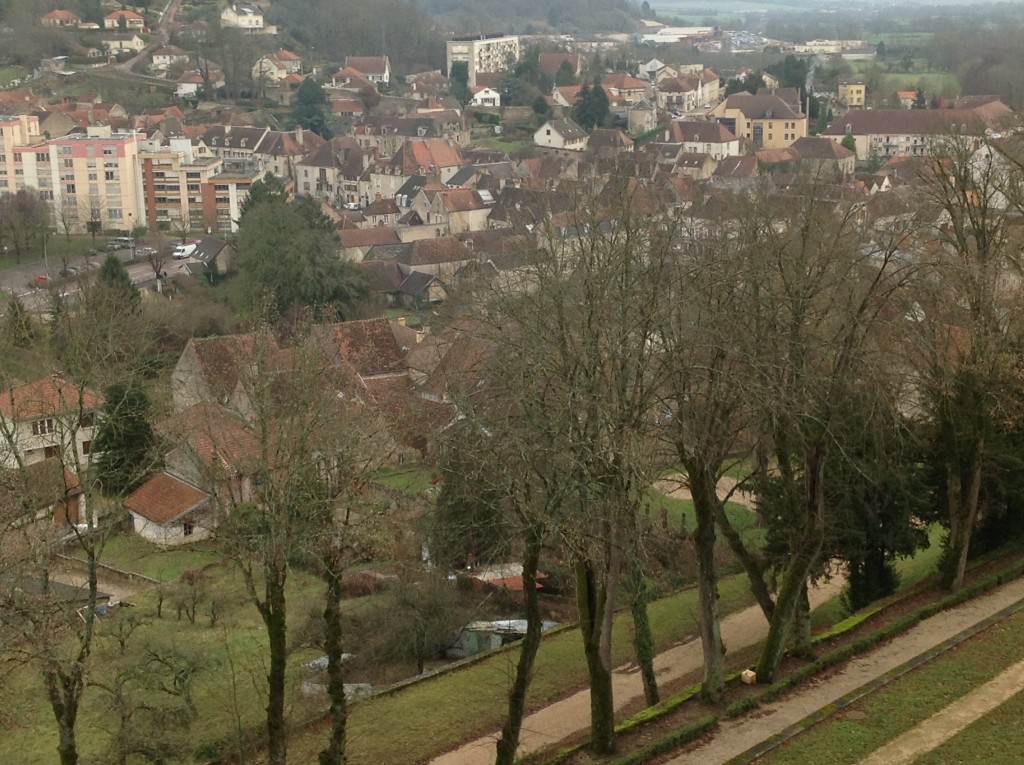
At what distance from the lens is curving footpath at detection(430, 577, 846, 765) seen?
39.6ft

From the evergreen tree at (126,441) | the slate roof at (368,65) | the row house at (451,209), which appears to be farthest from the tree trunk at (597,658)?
the slate roof at (368,65)

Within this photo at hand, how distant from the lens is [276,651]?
32.6 feet

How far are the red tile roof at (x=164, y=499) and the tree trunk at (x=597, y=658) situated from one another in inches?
489

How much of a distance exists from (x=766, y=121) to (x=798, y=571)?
59.5 m

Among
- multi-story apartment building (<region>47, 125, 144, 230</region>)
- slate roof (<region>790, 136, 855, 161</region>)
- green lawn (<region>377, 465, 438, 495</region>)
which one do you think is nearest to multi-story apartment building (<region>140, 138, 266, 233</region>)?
multi-story apartment building (<region>47, 125, 144, 230</region>)

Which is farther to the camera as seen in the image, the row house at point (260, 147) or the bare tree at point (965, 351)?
the row house at point (260, 147)

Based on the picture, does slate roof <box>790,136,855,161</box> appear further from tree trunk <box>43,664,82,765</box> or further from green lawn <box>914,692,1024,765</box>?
tree trunk <box>43,664,82,765</box>

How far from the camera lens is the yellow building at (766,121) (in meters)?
67.4

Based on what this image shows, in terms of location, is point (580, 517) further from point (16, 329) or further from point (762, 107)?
point (762, 107)

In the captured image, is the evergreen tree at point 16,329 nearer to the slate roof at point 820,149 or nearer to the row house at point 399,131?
the row house at point 399,131

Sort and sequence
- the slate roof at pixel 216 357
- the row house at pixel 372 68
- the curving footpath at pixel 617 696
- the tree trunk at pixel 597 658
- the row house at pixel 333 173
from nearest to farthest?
the tree trunk at pixel 597 658
the curving footpath at pixel 617 696
the slate roof at pixel 216 357
the row house at pixel 333 173
the row house at pixel 372 68

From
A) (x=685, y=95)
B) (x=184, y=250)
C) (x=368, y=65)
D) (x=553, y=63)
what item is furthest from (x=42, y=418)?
(x=553, y=63)

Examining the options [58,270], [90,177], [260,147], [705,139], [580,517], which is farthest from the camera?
[705,139]

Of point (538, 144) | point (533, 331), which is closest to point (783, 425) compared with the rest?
point (533, 331)
